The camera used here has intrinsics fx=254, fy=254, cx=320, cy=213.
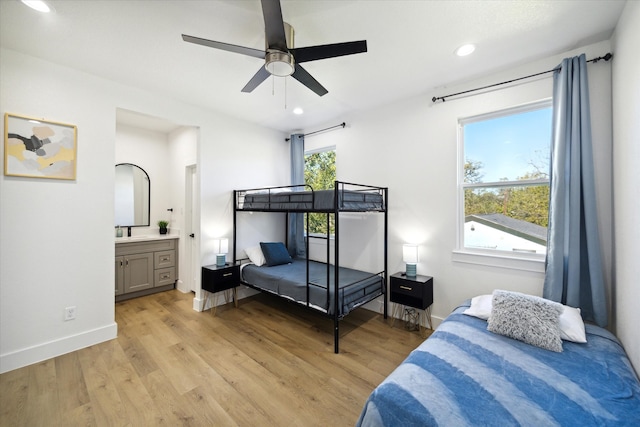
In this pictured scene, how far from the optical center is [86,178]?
2627mm

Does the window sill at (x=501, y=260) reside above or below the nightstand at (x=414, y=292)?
above

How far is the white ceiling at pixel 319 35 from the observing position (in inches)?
69.7

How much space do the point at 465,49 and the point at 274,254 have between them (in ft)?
10.5

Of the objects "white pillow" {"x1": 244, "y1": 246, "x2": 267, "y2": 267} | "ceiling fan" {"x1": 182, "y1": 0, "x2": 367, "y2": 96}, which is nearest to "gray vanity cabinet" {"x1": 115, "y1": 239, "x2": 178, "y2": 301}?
"white pillow" {"x1": 244, "y1": 246, "x2": 267, "y2": 267}

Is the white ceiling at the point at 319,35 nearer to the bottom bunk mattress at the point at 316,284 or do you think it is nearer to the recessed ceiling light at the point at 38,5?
the recessed ceiling light at the point at 38,5

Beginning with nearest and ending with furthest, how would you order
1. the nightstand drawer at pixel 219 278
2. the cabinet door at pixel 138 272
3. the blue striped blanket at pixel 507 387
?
1. the blue striped blanket at pixel 507 387
2. the nightstand drawer at pixel 219 278
3. the cabinet door at pixel 138 272

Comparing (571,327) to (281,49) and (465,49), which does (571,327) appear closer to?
(465,49)

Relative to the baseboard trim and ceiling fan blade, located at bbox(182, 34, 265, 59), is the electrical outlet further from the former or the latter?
ceiling fan blade, located at bbox(182, 34, 265, 59)

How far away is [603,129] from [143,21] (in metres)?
3.76

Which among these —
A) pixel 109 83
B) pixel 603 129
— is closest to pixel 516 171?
pixel 603 129

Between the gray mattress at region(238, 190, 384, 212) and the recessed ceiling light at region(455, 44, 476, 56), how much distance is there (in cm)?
155

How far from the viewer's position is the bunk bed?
8.67ft

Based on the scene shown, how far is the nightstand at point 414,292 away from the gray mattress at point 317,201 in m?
0.91

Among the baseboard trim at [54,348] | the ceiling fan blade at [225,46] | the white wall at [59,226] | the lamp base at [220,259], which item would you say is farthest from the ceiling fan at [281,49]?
the baseboard trim at [54,348]
